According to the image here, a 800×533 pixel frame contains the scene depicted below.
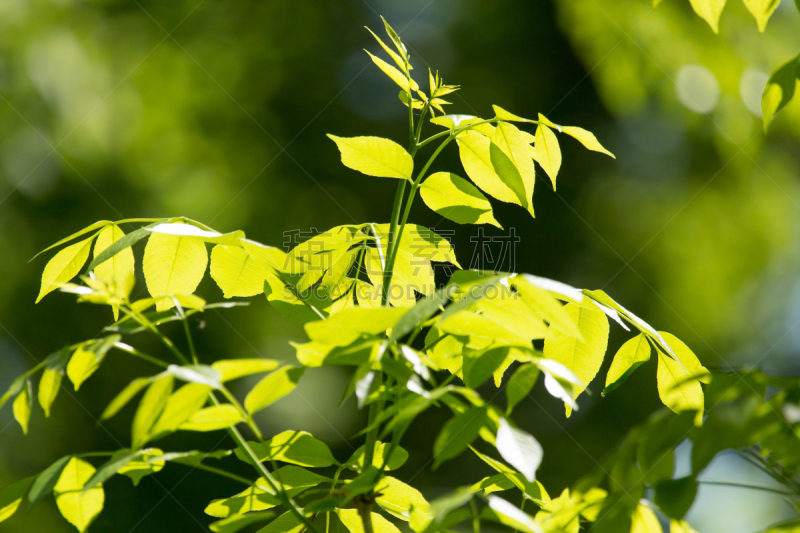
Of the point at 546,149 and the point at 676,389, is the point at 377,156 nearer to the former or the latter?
the point at 546,149

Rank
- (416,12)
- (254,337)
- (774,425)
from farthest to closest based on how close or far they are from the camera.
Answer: (416,12) → (254,337) → (774,425)

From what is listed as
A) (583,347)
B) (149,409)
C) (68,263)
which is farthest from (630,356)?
(68,263)

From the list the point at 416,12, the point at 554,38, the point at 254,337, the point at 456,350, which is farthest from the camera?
the point at 554,38

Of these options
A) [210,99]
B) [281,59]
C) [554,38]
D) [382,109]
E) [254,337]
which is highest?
[554,38]

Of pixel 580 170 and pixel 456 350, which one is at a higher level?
pixel 580 170

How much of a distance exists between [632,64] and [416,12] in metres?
0.88

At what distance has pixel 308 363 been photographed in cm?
32

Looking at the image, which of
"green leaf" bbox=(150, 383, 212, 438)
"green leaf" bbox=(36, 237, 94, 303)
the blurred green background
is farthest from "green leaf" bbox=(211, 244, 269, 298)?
the blurred green background

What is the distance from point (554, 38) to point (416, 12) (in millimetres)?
628

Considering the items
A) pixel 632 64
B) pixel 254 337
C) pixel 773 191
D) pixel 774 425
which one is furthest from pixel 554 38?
pixel 774 425

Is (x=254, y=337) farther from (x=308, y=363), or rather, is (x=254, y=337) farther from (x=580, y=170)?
(x=308, y=363)

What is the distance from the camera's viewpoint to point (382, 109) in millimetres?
2221

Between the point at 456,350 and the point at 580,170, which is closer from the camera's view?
the point at 456,350

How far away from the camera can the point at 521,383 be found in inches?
12.5
